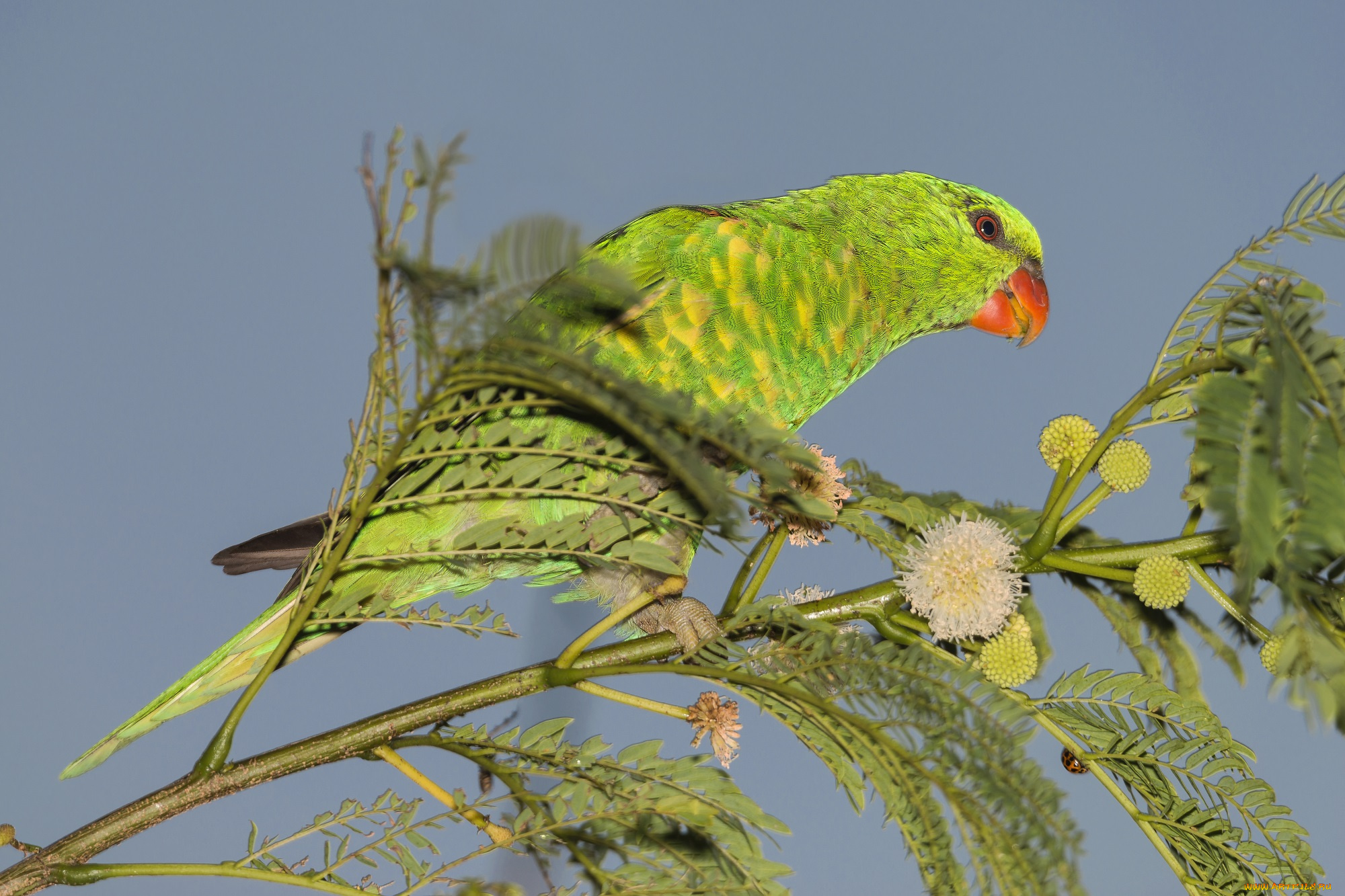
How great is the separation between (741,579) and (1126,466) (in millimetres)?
517

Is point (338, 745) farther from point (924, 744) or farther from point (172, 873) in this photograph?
point (924, 744)

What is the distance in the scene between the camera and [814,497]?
3.94 ft

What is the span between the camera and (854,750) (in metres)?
0.91

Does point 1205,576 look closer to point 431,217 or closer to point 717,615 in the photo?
point 717,615

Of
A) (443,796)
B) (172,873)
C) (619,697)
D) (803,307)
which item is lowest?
(172,873)

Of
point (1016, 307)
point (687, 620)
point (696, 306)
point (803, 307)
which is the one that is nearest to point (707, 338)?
point (696, 306)

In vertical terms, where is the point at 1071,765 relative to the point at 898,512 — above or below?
below

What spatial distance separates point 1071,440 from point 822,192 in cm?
125

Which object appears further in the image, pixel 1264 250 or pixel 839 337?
pixel 839 337

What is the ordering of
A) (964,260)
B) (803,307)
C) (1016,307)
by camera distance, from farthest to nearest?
(1016,307), (964,260), (803,307)

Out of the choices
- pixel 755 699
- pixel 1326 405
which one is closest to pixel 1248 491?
pixel 1326 405

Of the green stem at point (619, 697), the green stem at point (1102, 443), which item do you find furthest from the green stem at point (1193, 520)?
the green stem at point (619, 697)

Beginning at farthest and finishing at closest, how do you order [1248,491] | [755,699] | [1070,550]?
[1070,550]
[755,699]
[1248,491]

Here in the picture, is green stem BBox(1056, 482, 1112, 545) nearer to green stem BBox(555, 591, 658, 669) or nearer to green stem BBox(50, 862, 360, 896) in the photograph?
green stem BBox(555, 591, 658, 669)
